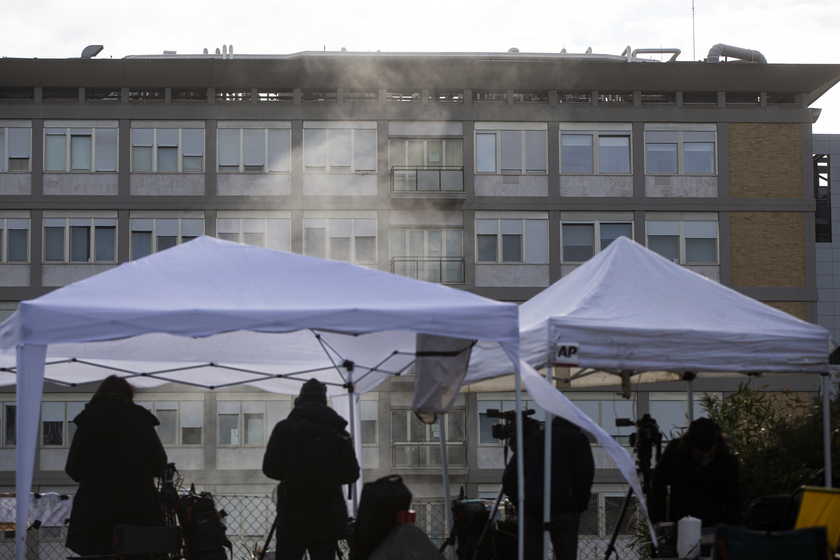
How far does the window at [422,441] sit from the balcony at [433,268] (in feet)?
14.6

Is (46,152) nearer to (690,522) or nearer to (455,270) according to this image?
(455,270)

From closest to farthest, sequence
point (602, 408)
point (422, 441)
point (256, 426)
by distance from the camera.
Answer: point (422, 441)
point (256, 426)
point (602, 408)

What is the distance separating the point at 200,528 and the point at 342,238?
871 inches

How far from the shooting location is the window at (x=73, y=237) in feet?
94.4

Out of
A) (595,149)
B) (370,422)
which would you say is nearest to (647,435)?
(370,422)

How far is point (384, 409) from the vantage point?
96.4 ft

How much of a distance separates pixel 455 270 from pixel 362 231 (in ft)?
11.1

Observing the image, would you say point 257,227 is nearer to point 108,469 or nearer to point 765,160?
point 765,160

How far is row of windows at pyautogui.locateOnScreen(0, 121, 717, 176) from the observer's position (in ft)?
95.9

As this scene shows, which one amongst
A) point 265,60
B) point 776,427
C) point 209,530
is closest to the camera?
point 209,530

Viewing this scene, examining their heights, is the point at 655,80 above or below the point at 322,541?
above

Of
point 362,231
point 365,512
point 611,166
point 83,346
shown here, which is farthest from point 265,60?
point 365,512

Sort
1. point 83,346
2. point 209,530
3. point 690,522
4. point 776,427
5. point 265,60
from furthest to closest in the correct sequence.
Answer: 1. point 265,60
2. point 776,427
3. point 83,346
4. point 209,530
5. point 690,522

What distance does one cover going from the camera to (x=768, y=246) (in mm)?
29844
